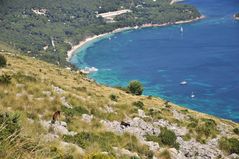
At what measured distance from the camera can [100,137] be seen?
27.3 metres

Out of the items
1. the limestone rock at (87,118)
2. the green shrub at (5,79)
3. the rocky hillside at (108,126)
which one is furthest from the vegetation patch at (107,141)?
the green shrub at (5,79)

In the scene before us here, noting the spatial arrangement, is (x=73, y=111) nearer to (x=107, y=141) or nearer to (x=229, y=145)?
(x=107, y=141)

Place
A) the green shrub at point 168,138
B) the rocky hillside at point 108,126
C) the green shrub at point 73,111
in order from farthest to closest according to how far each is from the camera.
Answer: the green shrub at point 168,138 < the green shrub at point 73,111 < the rocky hillside at point 108,126

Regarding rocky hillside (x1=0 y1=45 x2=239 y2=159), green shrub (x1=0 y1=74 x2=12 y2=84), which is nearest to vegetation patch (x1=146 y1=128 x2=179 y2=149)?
rocky hillside (x1=0 y1=45 x2=239 y2=159)

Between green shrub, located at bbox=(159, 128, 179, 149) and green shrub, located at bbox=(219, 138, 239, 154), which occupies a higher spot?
green shrub, located at bbox=(159, 128, 179, 149)

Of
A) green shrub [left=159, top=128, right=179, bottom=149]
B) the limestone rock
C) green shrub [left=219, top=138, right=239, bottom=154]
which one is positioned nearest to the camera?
the limestone rock

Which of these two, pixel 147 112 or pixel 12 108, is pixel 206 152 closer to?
pixel 147 112

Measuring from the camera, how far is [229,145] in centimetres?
3375

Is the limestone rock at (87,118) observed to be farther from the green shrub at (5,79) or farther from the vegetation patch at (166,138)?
the green shrub at (5,79)

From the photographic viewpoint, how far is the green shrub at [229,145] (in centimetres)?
3345

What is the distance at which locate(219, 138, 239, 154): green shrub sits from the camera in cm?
3345

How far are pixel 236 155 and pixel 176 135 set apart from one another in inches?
188

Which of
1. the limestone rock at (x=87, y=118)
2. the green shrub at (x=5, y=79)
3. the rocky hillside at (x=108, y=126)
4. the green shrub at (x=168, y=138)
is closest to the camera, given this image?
the rocky hillside at (x=108, y=126)

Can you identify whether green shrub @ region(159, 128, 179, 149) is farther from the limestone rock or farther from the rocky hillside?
the limestone rock
